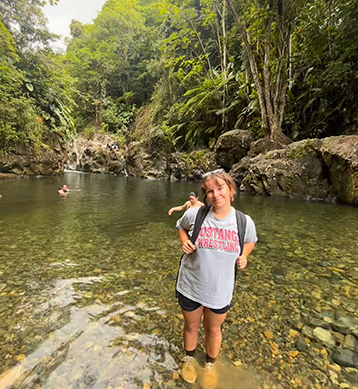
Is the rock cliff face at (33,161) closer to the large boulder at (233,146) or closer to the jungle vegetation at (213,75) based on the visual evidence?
the jungle vegetation at (213,75)

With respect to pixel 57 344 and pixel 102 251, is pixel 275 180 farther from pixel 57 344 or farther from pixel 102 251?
pixel 57 344

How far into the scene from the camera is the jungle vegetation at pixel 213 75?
11.2m

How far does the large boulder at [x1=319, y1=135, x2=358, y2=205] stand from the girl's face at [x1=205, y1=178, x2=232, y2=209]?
8713mm

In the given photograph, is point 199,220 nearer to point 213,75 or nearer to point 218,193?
point 218,193

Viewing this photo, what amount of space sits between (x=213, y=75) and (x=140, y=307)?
21456mm

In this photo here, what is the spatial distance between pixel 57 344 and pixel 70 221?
4606 millimetres

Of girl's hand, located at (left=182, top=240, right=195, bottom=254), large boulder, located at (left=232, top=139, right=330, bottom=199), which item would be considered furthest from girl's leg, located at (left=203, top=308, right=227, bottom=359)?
large boulder, located at (left=232, top=139, right=330, bottom=199)

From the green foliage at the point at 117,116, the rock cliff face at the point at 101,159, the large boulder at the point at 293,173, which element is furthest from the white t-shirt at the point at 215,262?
the green foliage at the point at 117,116

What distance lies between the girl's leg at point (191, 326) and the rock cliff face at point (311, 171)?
29.3ft

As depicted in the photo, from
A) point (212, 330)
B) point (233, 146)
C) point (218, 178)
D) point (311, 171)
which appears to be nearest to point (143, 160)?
point (233, 146)

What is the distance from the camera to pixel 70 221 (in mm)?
6266

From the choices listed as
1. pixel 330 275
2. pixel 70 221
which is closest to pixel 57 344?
pixel 330 275

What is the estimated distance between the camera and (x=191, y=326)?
1824 millimetres

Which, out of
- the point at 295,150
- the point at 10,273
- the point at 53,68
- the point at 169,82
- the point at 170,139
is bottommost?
the point at 10,273
